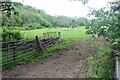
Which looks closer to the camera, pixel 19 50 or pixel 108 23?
pixel 108 23

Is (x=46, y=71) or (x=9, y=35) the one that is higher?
(x=9, y=35)

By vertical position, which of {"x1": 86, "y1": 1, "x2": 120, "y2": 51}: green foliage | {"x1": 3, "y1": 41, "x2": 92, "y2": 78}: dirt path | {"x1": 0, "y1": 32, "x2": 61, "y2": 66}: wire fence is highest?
{"x1": 86, "y1": 1, "x2": 120, "y2": 51}: green foliage

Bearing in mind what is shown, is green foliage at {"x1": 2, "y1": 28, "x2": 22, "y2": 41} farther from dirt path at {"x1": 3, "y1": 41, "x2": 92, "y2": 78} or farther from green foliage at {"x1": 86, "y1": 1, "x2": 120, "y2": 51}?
green foliage at {"x1": 86, "y1": 1, "x2": 120, "y2": 51}

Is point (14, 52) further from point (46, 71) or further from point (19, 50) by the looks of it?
point (46, 71)

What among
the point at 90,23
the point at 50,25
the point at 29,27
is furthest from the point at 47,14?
the point at 90,23

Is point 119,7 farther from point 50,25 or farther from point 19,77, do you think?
point 50,25

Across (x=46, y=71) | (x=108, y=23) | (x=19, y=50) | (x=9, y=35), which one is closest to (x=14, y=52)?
(x=19, y=50)

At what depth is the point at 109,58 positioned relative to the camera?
18.1 feet

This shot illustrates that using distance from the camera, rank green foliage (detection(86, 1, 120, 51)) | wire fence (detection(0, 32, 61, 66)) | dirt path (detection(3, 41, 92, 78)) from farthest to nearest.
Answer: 1. wire fence (detection(0, 32, 61, 66))
2. dirt path (detection(3, 41, 92, 78))
3. green foliage (detection(86, 1, 120, 51))

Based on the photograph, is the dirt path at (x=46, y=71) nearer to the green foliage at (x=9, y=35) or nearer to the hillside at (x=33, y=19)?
the green foliage at (x=9, y=35)

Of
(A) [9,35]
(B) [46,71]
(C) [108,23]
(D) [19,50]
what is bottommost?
(B) [46,71]

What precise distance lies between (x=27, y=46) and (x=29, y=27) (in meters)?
23.6

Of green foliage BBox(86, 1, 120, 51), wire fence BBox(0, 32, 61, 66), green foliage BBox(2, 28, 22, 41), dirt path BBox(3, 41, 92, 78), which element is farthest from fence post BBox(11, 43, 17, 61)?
green foliage BBox(86, 1, 120, 51)

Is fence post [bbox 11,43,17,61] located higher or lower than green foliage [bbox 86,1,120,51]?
lower
